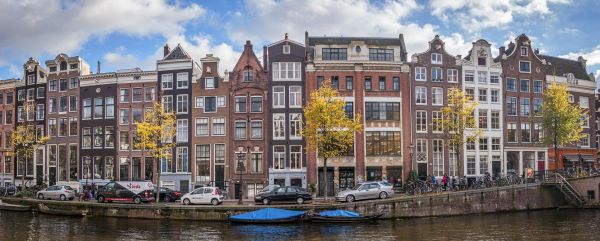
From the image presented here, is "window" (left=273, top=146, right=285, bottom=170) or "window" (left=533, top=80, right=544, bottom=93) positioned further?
"window" (left=533, top=80, right=544, bottom=93)

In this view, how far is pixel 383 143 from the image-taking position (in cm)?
6359

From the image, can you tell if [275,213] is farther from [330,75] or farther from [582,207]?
[582,207]

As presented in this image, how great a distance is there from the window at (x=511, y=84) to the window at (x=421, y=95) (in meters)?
11.2

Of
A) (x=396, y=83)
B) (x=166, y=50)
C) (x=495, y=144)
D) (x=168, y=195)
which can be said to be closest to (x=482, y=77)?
(x=495, y=144)

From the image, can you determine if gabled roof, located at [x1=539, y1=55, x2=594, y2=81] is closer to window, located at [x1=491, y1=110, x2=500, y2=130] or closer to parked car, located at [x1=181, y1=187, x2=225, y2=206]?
window, located at [x1=491, y1=110, x2=500, y2=130]

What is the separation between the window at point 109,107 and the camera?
2717 inches

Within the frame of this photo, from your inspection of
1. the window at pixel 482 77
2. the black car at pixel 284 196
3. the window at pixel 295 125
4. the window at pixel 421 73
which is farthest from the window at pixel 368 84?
the black car at pixel 284 196

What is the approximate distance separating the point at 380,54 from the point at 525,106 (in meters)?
20.0

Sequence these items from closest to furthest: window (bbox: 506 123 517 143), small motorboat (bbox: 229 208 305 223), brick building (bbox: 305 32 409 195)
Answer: small motorboat (bbox: 229 208 305 223) < brick building (bbox: 305 32 409 195) < window (bbox: 506 123 517 143)

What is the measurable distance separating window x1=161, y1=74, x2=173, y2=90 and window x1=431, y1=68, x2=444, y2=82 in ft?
100

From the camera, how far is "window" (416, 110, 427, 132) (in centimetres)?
6481

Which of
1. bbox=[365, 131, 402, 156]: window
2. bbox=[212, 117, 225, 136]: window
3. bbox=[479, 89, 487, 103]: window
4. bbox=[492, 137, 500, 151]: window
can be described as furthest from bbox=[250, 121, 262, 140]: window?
bbox=[492, 137, 500, 151]: window

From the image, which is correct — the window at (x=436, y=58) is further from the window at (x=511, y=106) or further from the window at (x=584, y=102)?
the window at (x=584, y=102)

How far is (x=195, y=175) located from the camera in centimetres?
6431
